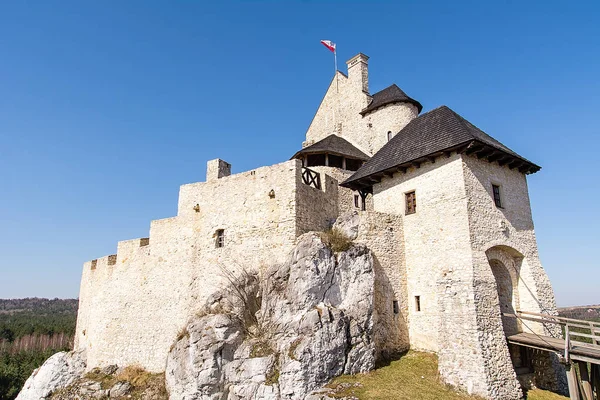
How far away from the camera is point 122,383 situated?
62.8ft

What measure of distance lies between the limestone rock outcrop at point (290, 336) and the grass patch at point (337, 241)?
11.0 inches

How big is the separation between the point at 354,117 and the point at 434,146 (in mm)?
11102

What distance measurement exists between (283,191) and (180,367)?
8.19 metres

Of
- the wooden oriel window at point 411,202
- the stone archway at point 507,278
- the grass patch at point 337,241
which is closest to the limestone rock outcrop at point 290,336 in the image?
the grass patch at point 337,241

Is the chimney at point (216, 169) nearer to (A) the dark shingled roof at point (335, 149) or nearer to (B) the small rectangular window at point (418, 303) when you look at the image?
(A) the dark shingled roof at point (335, 149)

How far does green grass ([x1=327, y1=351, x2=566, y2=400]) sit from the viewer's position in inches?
472

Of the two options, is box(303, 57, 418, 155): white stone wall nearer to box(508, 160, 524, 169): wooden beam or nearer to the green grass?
box(508, 160, 524, 169): wooden beam

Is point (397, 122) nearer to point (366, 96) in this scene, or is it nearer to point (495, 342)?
point (366, 96)

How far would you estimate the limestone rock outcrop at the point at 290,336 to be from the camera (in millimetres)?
13211

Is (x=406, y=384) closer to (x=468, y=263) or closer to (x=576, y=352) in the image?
(x=468, y=263)

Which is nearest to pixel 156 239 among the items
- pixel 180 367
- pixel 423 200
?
pixel 180 367

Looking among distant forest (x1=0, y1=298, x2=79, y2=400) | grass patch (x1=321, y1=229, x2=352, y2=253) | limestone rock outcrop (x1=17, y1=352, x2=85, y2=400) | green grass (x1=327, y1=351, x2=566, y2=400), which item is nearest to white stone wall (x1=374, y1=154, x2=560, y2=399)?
green grass (x1=327, y1=351, x2=566, y2=400)

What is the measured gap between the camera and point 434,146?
15586mm

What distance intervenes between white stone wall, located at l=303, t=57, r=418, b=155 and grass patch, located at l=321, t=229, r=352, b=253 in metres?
9.47
